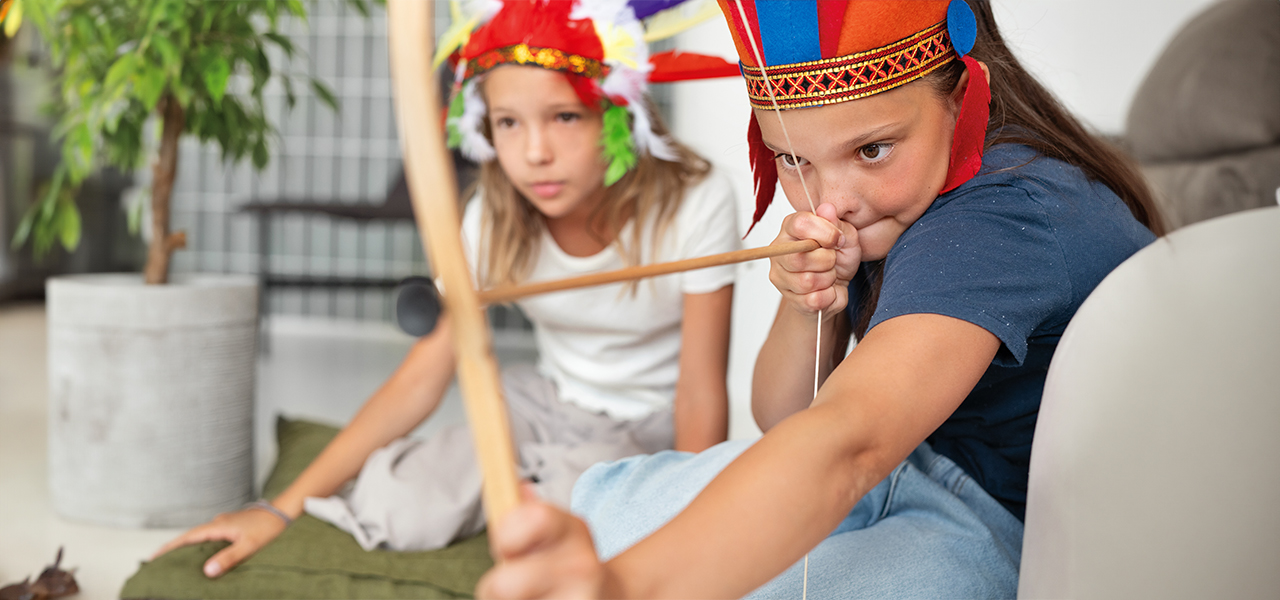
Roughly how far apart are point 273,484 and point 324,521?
255 millimetres

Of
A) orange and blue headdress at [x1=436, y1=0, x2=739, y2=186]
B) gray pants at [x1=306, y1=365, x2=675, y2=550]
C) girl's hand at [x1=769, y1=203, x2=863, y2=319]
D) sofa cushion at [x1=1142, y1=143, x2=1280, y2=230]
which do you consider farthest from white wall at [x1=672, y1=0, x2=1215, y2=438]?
girl's hand at [x1=769, y1=203, x2=863, y2=319]

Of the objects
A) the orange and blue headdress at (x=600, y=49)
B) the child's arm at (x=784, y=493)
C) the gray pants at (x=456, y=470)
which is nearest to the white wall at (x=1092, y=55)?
the gray pants at (x=456, y=470)

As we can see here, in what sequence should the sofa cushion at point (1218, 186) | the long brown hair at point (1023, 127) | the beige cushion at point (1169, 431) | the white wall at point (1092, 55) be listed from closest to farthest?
1. the beige cushion at point (1169, 431)
2. the long brown hair at point (1023, 127)
3. the sofa cushion at point (1218, 186)
4. the white wall at point (1092, 55)

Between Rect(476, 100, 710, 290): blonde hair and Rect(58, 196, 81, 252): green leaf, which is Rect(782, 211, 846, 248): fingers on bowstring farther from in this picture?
Rect(58, 196, 81, 252): green leaf

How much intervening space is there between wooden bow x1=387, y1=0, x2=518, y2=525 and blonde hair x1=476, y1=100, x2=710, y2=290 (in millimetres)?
804

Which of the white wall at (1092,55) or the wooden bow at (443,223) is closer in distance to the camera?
the wooden bow at (443,223)

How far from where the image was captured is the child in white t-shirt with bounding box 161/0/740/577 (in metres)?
1.09

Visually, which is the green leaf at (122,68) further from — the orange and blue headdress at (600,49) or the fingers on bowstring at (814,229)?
A: the fingers on bowstring at (814,229)

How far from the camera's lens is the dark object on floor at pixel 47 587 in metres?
1.01

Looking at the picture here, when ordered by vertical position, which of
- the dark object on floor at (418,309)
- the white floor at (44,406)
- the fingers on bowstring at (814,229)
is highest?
the fingers on bowstring at (814,229)

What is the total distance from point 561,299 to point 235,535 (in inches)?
19.5

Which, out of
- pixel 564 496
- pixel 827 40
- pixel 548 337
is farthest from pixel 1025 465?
pixel 548 337

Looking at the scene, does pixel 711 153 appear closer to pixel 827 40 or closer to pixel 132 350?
pixel 132 350

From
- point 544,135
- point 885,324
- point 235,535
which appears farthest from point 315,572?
point 885,324
